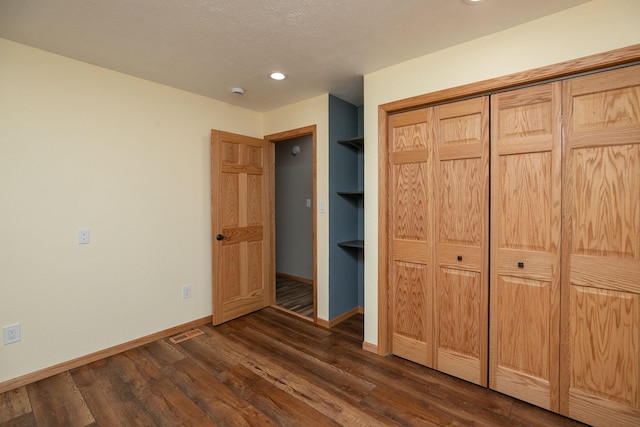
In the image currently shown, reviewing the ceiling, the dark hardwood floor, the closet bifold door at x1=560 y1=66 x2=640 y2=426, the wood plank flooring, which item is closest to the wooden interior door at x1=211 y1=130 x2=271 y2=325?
the dark hardwood floor

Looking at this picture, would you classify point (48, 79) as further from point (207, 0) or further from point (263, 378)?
point (263, 378)

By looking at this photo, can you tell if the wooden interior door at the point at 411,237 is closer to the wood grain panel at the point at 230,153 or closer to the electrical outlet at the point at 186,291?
the wood grain panel at the point at 230,153

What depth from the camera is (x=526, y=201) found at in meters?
1.86

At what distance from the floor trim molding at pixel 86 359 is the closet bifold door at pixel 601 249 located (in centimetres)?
315

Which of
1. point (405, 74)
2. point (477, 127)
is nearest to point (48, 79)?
point (405, 74)

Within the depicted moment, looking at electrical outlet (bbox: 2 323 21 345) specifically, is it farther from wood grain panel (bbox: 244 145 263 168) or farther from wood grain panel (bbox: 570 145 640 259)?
wood grain panel (bbox: 570 145 640 259)

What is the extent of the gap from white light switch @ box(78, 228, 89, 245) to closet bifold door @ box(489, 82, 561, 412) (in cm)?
312

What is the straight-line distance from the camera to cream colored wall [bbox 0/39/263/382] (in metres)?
2.09

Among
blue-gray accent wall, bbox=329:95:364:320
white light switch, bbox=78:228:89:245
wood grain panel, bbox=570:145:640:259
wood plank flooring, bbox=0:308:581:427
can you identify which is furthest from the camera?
blue-gray accent wall, bbox=329:95:364:320

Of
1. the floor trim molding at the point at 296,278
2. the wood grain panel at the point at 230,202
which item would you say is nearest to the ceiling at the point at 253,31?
the wood grain panel at the point at 230,202

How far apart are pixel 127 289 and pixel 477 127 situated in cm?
316

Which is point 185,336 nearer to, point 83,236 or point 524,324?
point 83,236

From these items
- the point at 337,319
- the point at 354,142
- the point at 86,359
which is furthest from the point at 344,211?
the point at 86,359

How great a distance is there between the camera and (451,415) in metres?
1.78
